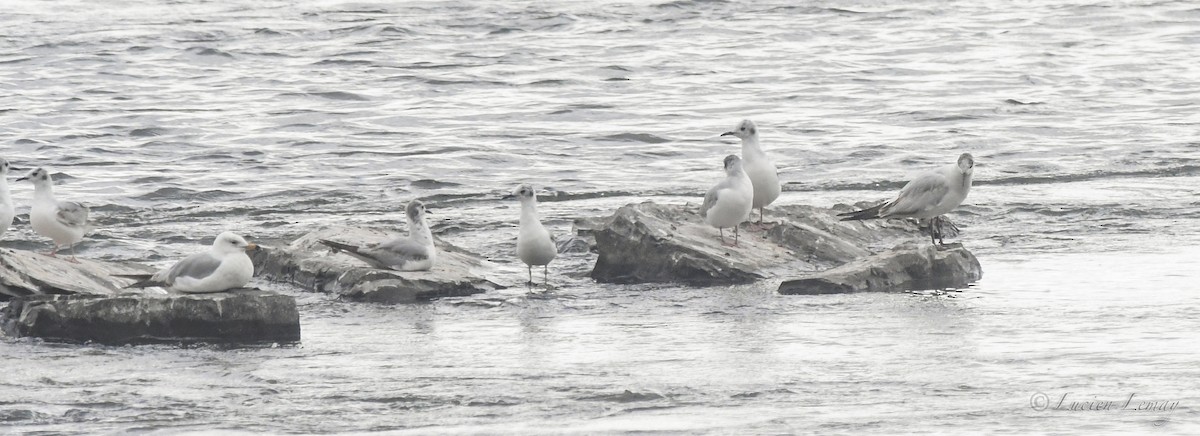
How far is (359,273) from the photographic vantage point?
30.2 feet

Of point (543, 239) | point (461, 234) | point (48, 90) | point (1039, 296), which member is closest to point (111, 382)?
point (543, 239)

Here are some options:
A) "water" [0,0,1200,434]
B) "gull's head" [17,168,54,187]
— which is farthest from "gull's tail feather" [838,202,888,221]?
"gull's head" [17,168,54,187]

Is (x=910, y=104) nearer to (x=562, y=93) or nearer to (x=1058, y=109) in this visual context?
(x=1058, y=109)

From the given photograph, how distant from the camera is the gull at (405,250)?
373 inches

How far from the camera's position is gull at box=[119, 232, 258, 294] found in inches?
322

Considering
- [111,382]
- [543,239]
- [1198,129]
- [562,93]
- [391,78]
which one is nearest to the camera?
[111,382]

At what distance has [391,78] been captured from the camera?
2259 centimetres

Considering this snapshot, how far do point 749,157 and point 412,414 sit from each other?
574 centimetres

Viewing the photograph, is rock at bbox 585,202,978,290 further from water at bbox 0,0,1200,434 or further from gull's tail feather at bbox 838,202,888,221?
water at bbox 0,0,1200,434

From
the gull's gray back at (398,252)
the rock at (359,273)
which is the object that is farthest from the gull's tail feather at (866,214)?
the gull's gray back at (398,252)

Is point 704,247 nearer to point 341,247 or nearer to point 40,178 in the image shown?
point 341,247

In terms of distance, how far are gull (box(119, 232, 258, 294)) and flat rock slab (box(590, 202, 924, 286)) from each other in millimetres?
2354

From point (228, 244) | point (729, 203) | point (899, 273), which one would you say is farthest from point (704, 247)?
point (228, 244)

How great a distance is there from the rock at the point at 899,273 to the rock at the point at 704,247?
24.4 inches
